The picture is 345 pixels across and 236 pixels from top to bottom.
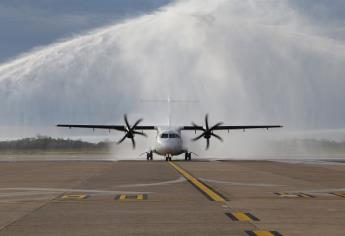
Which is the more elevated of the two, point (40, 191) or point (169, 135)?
point (169, 135)

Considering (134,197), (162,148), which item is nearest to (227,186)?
(134,197)

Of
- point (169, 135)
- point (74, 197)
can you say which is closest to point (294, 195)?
point (74, 197)

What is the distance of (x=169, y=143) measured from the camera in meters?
60.3

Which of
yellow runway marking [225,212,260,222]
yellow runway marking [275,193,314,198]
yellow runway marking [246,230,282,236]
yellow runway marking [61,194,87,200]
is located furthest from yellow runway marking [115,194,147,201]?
yellow runway marking [246,230,282,236]

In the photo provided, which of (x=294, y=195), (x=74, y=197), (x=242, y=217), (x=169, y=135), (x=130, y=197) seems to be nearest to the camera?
(x=242, y=217)

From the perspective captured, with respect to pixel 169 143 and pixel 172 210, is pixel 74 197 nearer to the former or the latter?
pixel 172 210

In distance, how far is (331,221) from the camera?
12.0 meters

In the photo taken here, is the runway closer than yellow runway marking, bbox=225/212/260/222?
Yes

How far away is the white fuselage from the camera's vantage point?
60.4 m

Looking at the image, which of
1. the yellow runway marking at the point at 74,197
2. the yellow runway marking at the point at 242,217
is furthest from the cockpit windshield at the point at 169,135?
the yellow runway marking at the point at 242,217

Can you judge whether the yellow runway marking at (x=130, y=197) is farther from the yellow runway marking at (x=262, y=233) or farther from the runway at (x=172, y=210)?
the yellow runway marking at (x=262, y=233)

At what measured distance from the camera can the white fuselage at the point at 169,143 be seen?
198 feet

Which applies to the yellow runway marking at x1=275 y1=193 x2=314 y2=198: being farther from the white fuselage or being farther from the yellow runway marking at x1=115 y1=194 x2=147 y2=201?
the white fuselage

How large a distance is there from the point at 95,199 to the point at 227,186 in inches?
266
